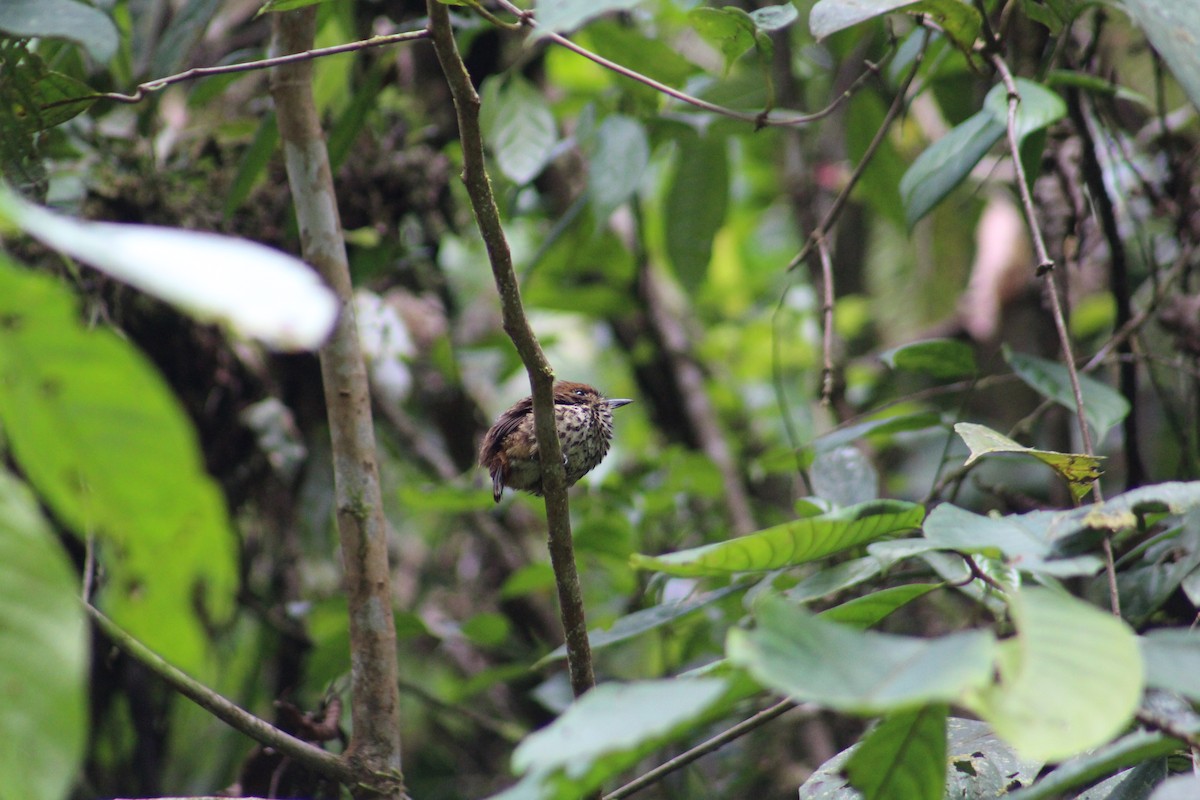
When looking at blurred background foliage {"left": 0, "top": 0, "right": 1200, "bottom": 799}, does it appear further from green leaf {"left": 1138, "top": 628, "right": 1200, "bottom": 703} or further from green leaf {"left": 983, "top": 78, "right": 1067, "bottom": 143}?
green leaf {"left": 1138, "top": 628, "right": 1200, "bottom": 703}

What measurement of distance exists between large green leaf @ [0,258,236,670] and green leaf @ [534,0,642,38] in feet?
2.44

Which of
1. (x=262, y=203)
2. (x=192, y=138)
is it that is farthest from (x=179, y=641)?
(x=192, y=138)

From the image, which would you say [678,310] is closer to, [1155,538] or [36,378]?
[1155,538]

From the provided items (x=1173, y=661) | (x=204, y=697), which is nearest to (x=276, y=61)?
(x=204, y=697)

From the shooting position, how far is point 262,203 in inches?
140

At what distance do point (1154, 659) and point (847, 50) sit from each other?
271 cm

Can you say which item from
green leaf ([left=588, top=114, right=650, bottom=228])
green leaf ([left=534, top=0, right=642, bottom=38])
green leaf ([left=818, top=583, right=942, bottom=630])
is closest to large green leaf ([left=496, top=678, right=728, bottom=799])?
green leaf ([left=818, top=583, right=942, bottom=630])

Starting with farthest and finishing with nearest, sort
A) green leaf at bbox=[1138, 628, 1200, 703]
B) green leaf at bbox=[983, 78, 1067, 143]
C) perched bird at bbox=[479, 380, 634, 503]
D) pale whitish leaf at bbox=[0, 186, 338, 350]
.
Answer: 1. perched bird at bbox=[479, 380, 634, 503]
2. green leaf at bbox=[983, 78, 1067, 143]
3. green leaf at bbox=[1138, 628, 1200, 703]
4. pale whitish leaf at bbox=[0, 186, 338, 350]

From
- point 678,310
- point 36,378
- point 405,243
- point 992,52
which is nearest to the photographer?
point 36,378

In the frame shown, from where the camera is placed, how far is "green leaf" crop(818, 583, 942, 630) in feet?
5.12

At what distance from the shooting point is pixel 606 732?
92 cm

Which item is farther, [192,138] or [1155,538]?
[192,138]

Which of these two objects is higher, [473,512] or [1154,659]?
[473,512]

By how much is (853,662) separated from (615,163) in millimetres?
2105
